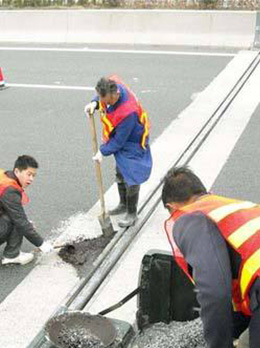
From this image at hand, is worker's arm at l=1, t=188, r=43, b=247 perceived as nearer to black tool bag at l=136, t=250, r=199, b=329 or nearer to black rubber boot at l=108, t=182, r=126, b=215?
black rubber boot at l=108, t=182, r=126, b=215

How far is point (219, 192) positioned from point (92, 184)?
1.28 meters

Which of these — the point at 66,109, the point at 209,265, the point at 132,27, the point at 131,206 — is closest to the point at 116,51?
the point at 132,27

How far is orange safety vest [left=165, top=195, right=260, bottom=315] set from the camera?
97.2 inches

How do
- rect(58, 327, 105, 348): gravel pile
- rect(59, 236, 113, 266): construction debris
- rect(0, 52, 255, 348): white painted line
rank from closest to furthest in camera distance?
1. rect(58, 327, 105, 348): gravel pile
2. rect(0, 52, 255, 348): white painted line
3. rect(59, 236, 113, 266): construction debris

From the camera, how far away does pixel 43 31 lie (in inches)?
530

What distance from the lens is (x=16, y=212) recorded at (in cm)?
447

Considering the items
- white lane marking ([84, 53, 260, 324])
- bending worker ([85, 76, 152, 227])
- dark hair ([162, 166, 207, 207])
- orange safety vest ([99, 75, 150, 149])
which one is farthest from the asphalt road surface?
dark hair ([162, 166, 207, 207])

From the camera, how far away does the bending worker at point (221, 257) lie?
8.02ft

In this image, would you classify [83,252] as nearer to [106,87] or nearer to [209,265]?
[106,87]

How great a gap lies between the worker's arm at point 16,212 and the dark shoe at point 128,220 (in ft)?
2.91

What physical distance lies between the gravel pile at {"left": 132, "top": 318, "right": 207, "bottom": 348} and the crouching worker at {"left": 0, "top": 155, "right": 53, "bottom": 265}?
1.43 meters

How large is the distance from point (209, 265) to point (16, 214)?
7.71 ft

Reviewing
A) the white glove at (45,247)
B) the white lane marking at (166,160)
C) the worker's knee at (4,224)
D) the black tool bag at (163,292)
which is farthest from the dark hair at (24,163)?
the black tool bag at (163,292)

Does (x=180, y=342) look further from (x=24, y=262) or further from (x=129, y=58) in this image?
(x=129, y=58)
